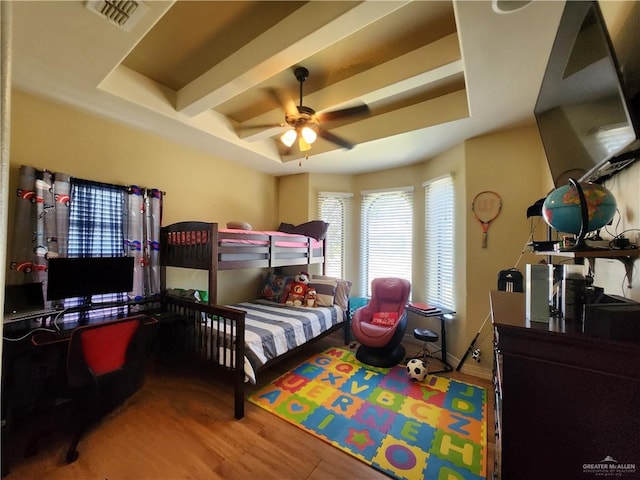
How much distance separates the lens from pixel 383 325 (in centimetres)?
327

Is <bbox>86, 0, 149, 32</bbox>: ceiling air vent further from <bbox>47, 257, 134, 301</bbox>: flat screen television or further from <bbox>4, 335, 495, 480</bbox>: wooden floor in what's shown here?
<bbox>4, 335, 495, 480</bbox>: wooden floor

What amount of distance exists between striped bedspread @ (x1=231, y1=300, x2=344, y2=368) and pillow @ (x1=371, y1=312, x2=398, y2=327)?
476 millimetres

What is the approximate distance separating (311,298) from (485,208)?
2.30 m

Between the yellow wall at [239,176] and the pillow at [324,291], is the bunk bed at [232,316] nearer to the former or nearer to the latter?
the pillow at [324,291]

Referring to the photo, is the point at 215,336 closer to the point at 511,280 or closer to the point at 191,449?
the point at 191,449

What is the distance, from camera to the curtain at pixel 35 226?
83.0 inches

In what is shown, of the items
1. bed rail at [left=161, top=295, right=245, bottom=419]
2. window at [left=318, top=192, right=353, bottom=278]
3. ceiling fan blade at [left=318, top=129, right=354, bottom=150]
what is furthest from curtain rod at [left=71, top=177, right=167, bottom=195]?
window at [left=318, top=192, right=353, bottom=278]

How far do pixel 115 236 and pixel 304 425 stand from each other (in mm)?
2419

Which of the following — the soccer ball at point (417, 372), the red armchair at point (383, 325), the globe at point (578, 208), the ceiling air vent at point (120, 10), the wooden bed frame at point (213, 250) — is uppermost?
the ceiling air vent at point (120, 10)

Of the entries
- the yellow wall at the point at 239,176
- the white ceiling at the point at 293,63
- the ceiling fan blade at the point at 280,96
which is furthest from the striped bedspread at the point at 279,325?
the ceiling fan blade at the point at 280,96

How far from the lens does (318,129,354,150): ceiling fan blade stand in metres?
2.65

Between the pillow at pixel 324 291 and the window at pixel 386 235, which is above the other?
the window at pixel 386 235

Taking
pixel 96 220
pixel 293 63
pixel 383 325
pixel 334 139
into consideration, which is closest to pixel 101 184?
pixel 96 220

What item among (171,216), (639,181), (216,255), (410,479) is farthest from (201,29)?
(410,479)
